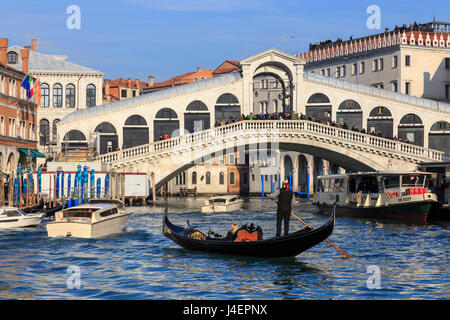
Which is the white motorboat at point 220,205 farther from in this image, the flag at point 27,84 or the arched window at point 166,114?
the flag at point 27,84

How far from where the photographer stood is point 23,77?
40344 millimetres

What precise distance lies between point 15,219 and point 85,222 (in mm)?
3541

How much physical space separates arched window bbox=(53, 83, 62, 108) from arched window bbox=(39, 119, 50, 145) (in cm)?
126

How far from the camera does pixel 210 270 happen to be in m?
16.4

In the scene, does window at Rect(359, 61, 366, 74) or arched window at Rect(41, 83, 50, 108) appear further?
window at Rect(359, 61, 366, 74)

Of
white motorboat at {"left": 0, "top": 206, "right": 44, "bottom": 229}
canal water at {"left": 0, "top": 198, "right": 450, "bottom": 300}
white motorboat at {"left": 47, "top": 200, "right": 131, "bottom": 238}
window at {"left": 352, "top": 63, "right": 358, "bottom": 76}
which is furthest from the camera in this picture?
window at {"left": 352, "top": 63, "right": 358, "bottom": 76}

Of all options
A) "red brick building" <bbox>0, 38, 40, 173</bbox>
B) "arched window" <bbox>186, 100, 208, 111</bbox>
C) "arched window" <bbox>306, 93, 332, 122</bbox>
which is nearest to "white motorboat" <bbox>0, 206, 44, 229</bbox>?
"red brick building" <bbox>0, 38, 40, 173</bbox>

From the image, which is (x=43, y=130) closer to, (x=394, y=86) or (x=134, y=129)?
(x=134, y=129)

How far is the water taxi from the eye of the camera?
26.8 meters

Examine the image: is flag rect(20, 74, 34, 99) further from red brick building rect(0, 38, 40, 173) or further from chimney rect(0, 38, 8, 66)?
chimney rect(0, 38, 8, 66)

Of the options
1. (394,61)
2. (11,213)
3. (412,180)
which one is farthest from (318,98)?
(11,213)

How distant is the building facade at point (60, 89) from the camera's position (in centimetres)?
5181

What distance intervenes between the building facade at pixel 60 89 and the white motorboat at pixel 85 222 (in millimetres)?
29216

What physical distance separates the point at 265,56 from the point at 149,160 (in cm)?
853
